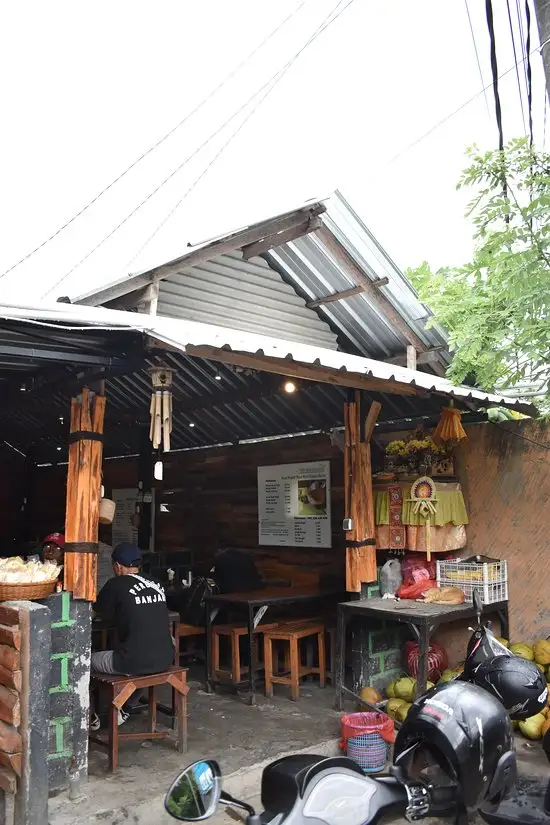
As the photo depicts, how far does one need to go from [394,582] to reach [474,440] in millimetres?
1920

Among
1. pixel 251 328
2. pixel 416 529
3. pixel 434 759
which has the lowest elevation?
pixel 434 759

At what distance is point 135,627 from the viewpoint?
5746 millimetres

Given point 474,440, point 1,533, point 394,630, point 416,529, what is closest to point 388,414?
point 474,440

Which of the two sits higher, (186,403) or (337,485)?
(186,403)

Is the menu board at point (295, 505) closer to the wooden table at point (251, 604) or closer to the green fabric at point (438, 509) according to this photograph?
the wooden table at point (251, 604)

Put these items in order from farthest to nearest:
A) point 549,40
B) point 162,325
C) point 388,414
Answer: point 388,414 < point 162,325 < point 549,40

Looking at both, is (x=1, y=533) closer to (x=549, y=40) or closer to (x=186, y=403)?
(x=186, y=403)

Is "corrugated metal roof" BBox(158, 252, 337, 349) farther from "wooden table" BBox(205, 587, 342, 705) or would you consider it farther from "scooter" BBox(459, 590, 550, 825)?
"scooter" BBox(459, 590, 550, 825)

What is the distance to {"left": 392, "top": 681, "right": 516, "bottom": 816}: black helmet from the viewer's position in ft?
9.20

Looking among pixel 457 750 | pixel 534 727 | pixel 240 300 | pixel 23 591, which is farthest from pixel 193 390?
pixel 457 750

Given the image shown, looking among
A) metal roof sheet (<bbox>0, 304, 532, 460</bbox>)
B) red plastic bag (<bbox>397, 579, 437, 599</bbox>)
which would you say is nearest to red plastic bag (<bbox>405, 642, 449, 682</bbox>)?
red plastic bag (<bbox>397, 579, 437, 599</bbox>)

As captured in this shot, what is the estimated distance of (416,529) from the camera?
25.2 feet

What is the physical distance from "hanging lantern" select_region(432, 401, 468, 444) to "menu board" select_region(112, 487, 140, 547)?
700 cm


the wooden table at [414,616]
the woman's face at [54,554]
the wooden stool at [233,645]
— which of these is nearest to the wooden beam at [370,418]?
the wooden table at [414,616]
